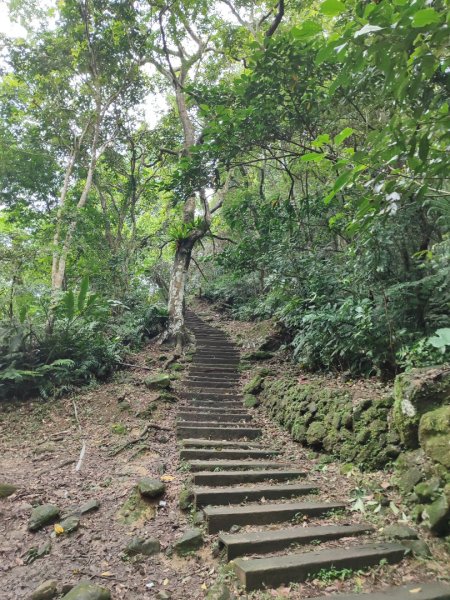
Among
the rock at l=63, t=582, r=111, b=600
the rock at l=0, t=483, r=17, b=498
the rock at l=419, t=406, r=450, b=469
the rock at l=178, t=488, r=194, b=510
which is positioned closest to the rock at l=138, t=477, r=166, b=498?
the rock at l=178, t=488, r=194, b=510

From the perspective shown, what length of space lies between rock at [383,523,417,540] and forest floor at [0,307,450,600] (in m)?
0.09

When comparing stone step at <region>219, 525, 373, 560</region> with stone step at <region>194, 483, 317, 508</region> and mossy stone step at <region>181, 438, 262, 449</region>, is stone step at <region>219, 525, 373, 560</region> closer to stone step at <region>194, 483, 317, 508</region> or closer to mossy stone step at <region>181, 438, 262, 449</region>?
stone step at <region>194, 483, 317, 508</region>

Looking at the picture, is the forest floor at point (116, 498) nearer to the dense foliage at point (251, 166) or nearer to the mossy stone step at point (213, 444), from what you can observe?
the mossy stone step at point (213, 444)

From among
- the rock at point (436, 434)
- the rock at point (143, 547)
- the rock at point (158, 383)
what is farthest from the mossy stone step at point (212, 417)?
the rock at point (436, 434)

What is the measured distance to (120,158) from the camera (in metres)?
13.3

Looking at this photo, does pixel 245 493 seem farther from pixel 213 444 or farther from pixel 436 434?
pixel 436 434

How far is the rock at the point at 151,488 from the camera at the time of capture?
3.96 metres

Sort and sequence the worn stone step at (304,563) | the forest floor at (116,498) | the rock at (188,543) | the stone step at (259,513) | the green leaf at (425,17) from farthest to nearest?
the stone step at (259,513) < the rock at (188,543) < the forest floor at (116,498) < the worn stone step at (304,563) < the green leaf at (425,17)

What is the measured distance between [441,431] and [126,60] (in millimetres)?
12464

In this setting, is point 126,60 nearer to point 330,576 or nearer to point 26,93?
point 26,93

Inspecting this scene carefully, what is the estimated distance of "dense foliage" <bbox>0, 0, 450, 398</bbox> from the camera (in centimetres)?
249

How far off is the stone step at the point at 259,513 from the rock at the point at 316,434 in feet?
4.33

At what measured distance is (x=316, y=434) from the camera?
516 cm

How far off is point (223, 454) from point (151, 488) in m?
1.40
